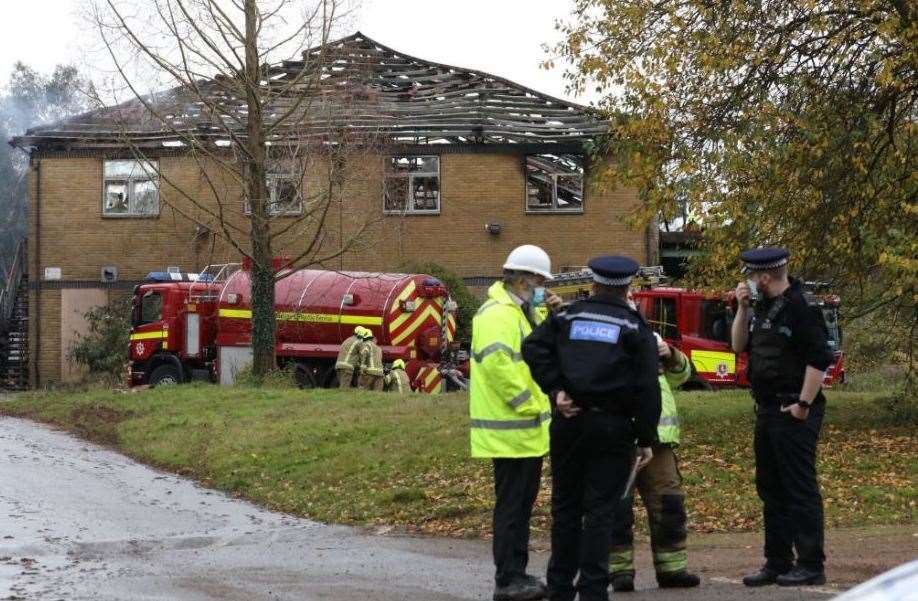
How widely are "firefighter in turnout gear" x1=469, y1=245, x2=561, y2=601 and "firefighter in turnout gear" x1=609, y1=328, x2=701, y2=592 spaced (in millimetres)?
535

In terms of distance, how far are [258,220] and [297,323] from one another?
3885 millimetres

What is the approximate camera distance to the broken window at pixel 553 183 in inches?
1443

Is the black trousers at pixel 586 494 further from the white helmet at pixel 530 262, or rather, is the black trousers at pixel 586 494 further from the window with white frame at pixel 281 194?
the window with white frame at pixel 281 194

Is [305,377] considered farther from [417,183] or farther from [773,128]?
[773,128]

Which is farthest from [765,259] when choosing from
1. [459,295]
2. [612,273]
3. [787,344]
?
[459,295]

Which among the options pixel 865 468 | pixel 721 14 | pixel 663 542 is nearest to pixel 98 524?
pixel 663 542

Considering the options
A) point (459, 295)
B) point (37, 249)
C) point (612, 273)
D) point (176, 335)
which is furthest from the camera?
point (37, 249)

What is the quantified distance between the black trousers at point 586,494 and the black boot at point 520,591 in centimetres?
45

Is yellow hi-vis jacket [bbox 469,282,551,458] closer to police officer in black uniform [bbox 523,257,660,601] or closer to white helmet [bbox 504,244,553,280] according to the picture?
white helmet [bbox 504,244,553,280]

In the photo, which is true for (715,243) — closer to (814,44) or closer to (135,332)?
(814,44)

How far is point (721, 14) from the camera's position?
15203mm

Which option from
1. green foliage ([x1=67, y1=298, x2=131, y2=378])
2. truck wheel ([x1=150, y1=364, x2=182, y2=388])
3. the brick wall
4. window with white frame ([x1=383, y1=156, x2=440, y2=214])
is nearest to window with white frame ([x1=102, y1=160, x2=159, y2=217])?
the brick wall

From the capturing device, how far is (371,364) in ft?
83.1

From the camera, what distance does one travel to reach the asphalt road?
8562mm
